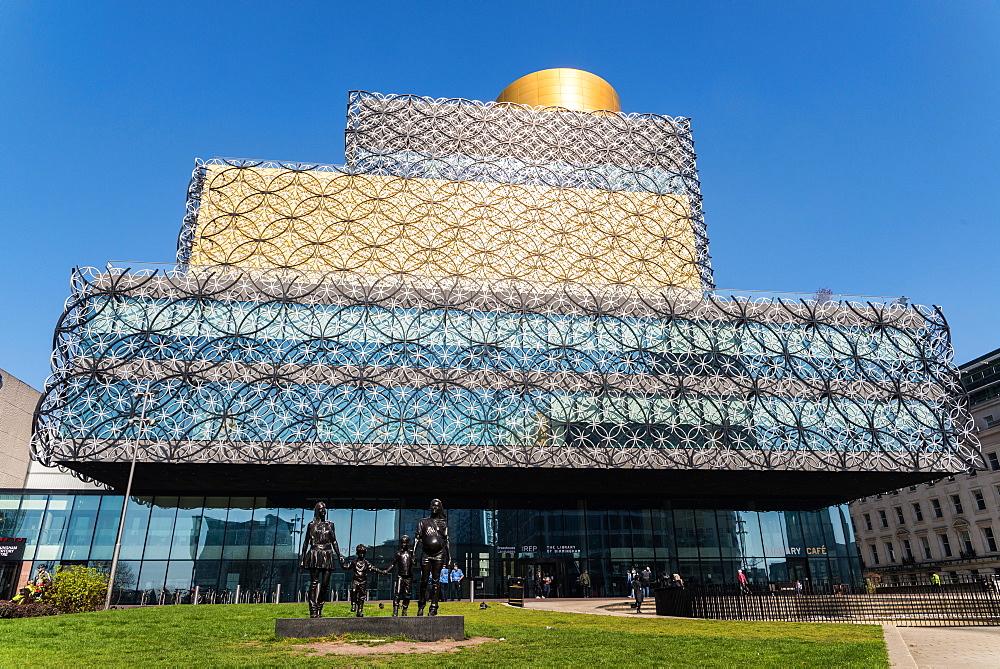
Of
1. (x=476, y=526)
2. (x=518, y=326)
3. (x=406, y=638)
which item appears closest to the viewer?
(x=406, y=638)

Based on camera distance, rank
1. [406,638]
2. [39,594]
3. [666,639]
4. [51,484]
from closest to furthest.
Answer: [406,638] < [666,639] < [39,594] < [51,484]

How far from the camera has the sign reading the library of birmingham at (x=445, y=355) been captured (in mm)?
35625

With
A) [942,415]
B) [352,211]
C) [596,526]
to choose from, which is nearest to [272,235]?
[352,211]

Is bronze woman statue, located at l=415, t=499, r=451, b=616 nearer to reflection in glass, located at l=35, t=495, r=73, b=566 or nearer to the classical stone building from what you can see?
reflection in glass, located at l=35, t=495, r=73, b=566

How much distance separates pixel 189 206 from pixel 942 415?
5168 centimetres

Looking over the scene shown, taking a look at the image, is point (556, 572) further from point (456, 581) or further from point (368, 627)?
point (368, 627)

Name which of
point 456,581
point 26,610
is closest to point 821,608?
point 456,581

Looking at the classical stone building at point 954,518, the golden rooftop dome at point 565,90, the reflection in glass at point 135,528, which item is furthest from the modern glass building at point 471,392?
the classical stone building at point 954,518

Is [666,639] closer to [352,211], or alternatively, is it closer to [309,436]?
[309,436]

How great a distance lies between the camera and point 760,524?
47.0 metres

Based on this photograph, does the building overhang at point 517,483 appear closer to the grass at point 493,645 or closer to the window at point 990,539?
the grass at point 493,645

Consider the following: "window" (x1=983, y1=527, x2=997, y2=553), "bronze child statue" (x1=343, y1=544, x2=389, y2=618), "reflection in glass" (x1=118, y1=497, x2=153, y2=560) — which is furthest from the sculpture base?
"window" (x1=983, y1=527, x2=997, y2=553)

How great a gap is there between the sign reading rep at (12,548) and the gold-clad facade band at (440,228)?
20.2 m

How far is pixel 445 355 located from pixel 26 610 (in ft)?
74.8
